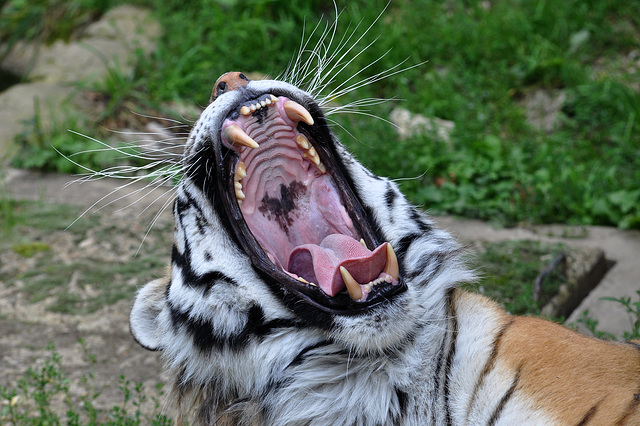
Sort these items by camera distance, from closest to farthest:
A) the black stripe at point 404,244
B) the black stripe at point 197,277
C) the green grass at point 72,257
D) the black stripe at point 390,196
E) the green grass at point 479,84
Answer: the black stripe at point 197,277
the black stripe at point 404,244
the black stripe at point 390,196
the green grass at point 72,257
the green grass at point 479,84

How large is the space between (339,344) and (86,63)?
17.9ft

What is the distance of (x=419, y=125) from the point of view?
474cm

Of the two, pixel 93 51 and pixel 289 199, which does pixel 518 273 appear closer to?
pixel 289 199

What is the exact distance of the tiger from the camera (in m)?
1.76

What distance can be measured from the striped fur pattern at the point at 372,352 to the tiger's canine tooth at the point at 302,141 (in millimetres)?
176

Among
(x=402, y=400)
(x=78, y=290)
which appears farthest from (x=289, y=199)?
(x=78, y=290)

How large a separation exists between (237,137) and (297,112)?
8.2 inches

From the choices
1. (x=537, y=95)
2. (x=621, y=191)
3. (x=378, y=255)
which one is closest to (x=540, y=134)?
(x=537, y=95)

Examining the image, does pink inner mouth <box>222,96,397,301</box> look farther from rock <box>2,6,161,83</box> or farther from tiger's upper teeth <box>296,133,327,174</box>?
rock <box>2,6,161,83</box>

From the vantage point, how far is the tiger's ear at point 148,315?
7.09 feet

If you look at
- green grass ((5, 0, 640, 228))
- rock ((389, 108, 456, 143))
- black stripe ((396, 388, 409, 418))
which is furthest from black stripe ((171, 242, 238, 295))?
rock ((389, 108, 456, 143))

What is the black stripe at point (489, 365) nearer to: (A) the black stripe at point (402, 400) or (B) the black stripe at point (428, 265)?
(A) the black stripe at point (402, 400)

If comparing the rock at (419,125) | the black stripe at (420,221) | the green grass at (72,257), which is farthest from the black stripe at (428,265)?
the rock at (419,125)

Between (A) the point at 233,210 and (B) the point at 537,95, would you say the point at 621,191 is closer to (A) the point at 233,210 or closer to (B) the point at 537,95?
(B) the point at 537,95
